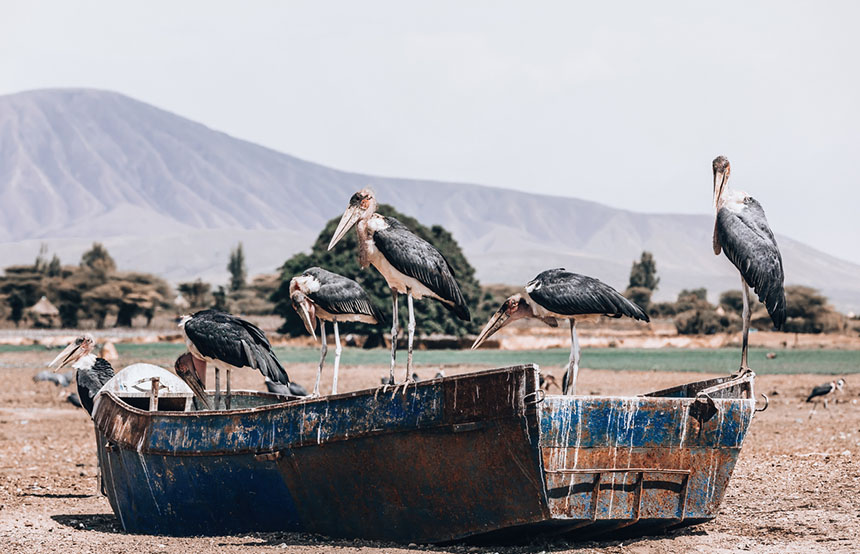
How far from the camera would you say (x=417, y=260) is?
35.1 ft

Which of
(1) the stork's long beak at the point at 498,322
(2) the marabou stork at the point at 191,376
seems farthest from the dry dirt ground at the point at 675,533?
(1) the stork's long beak at the point at 498,322

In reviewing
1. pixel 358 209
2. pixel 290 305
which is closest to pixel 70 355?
pixel 358 209

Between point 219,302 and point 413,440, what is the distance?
94361 mm

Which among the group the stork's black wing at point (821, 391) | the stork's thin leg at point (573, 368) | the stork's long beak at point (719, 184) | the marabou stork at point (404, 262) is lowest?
the stork's black wing at point (821, 391)

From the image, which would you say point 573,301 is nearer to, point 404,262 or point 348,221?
point 404,262

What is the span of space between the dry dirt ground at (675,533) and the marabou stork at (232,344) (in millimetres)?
1996

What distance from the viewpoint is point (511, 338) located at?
74125 mm

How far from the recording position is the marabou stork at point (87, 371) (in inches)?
602

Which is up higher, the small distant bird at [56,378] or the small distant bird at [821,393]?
the small distant bird at [821,393]

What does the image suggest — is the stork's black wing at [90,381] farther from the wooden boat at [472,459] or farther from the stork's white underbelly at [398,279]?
the stork's white underbelly at [398,279]

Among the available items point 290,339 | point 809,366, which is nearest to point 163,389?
point 809,366

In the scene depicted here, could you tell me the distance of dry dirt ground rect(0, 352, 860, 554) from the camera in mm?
10075

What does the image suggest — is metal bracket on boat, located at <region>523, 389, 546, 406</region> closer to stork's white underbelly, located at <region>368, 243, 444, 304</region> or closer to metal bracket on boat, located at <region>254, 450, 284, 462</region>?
stork's white underbelly, located at <region>368, 243, 444, 304</region>

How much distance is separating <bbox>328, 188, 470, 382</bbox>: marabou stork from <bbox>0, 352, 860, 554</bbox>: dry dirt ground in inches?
89.6
